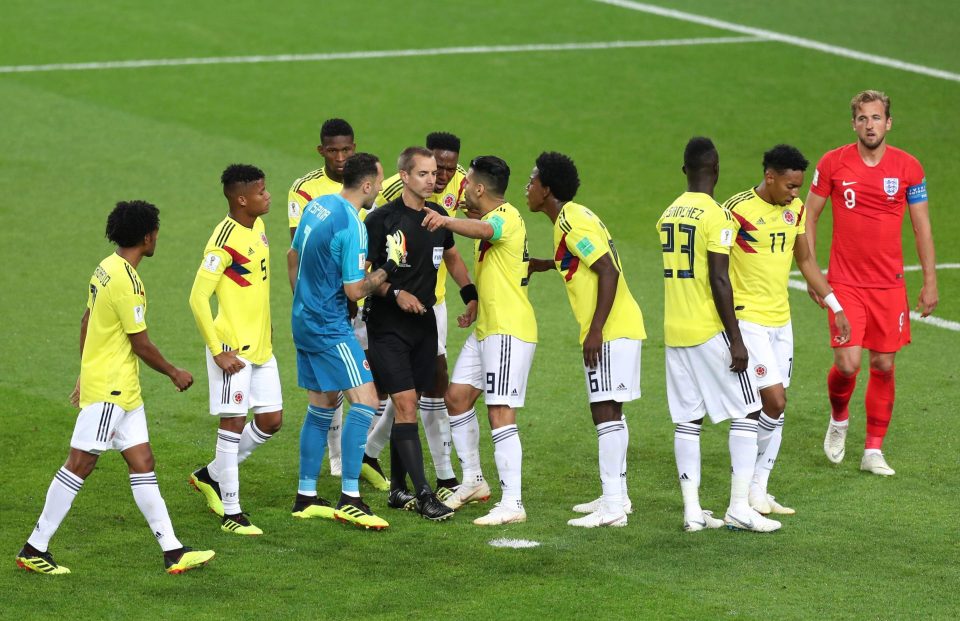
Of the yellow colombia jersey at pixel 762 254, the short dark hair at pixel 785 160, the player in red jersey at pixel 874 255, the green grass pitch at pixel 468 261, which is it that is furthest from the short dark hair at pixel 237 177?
the player in red jersey at pixel 874 255

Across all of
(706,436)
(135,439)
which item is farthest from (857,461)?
(135,439)

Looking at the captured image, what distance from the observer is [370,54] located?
2602cm

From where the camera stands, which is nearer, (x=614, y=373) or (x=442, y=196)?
(x=614, y=373)

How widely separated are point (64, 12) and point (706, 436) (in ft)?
67.1

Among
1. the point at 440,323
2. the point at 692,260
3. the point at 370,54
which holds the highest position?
the point at 370,54

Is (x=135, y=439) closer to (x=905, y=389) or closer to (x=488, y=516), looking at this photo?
(x=488, y=516)

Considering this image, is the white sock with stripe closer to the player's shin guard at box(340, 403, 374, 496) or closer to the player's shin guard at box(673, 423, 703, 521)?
the player's shin guard at box(340, 403, 374, 496)

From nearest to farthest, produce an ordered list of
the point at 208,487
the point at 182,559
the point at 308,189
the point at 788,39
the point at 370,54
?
the point at 182,559, the point at 208,487, the point at 308,189, the point at 370,54, the point at 788,39

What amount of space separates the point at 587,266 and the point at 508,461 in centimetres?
132

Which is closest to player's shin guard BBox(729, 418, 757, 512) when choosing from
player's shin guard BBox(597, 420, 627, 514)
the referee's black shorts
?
player's shin guard BBox(597, 420, 627, 514)

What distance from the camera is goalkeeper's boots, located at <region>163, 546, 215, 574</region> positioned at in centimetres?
819

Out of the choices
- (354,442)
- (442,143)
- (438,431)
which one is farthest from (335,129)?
(354,442)

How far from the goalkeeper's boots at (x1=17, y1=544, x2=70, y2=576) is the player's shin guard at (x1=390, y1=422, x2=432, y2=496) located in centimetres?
219

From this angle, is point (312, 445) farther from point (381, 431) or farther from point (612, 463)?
point (612, 463)
